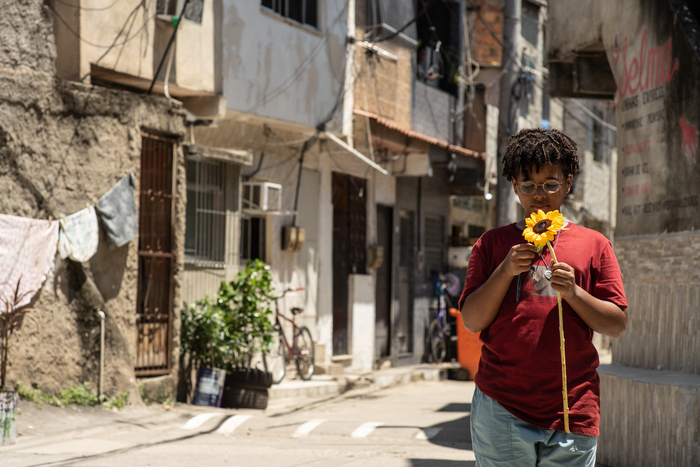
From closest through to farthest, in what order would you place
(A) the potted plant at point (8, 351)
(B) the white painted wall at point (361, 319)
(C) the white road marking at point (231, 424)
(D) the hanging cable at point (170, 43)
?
(A) the potted plant at point (8, 351) < (C) the white road marking at point (231, 424) < (D) the hanging cable at point (170, 43) < (B) the white painted wall at point (361, 319)

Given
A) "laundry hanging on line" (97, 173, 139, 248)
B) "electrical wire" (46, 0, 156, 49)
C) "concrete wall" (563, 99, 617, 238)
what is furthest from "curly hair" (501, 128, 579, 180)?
"concrete wall" (563, 99, 617, 238)

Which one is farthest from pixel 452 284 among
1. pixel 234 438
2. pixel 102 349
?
pixel 234 438

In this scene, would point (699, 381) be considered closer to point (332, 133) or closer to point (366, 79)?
point (332, 133)

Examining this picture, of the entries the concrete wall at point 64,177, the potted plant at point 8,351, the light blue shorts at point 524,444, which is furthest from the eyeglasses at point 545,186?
the concrete wall at point 64,177

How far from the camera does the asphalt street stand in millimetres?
6758

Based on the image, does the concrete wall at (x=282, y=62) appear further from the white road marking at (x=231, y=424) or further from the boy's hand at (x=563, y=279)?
the boy's hand at (x=563, y=279)

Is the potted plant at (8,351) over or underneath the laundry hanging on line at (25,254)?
underneath

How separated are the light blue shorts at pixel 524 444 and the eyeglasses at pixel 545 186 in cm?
73

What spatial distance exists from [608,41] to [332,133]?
675 centimetres

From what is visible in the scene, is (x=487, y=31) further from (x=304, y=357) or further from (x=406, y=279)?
(x=304, y=357)

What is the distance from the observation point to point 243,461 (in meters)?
6.76

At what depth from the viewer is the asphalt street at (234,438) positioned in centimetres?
676

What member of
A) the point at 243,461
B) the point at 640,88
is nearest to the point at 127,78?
the point at 243,461

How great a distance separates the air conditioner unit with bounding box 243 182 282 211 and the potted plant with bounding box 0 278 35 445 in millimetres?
4524
